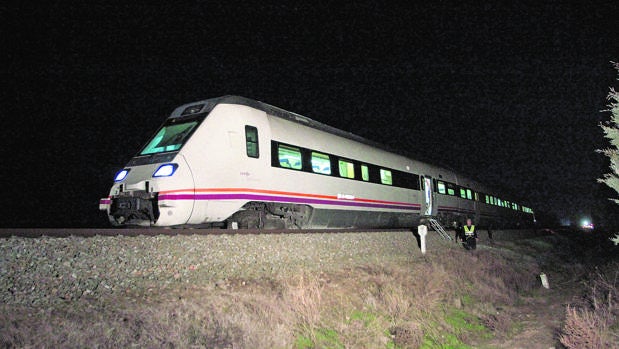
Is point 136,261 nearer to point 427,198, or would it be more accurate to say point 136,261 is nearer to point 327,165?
point 327,165

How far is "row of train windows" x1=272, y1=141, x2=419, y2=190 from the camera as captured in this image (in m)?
9.96

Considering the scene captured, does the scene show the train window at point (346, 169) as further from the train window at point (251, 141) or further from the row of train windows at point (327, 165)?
the train window at point (251, 141)

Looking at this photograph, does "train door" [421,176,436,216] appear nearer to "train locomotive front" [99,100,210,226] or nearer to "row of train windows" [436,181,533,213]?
"row of train windows" [436,181,533,213]

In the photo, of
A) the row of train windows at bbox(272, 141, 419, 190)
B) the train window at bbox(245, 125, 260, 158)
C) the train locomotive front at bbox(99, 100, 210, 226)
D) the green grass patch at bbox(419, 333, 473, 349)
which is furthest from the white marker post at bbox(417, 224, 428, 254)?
the train locomotive front at bbox(99, 100, 210, 226)

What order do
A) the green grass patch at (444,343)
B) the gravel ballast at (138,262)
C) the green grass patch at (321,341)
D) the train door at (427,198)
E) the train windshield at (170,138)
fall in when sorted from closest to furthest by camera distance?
the gravel ballast at (138,262) → the green grass patch at (321,341) → the green grass patch at (444,343) → the train windshield at (170,138) → the train door at (427,198)

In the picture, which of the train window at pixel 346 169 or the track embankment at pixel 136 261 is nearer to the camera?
the track embankment at pixel 136 261

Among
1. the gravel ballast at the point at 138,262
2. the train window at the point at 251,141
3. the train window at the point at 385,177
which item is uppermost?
the train window at the point at 251,141

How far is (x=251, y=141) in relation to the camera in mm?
9148

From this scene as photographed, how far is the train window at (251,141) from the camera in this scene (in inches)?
356

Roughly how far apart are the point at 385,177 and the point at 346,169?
111 inches

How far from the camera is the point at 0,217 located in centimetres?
1948

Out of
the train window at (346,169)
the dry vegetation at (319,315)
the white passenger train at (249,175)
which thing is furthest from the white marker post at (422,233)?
the train window at (346,169)

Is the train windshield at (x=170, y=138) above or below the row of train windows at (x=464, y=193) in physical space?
above

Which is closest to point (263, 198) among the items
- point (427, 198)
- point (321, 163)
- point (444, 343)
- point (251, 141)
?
point (251, 141)
